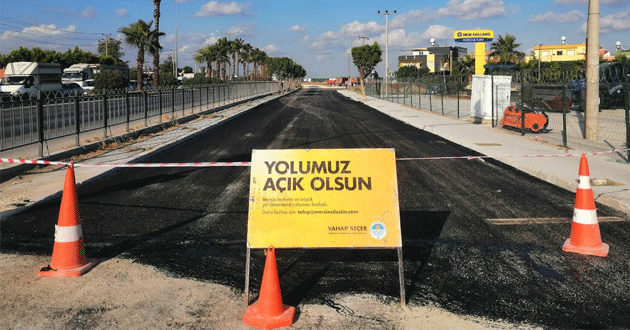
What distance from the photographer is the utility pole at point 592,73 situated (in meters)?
17.4

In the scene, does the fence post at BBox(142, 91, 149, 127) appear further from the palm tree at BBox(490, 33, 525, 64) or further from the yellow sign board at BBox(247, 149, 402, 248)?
the palm tree at BBox(490, 33, 525, 64)

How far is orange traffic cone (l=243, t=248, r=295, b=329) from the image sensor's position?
4594 mm

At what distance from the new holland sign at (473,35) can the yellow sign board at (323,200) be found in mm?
67416

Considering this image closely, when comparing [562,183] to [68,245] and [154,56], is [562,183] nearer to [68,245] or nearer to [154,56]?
[68,245]

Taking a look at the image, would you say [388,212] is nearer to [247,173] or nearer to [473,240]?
[473,240]

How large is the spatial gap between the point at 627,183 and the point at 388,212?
7.26 metres

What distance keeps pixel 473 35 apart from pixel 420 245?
67542 millimetres

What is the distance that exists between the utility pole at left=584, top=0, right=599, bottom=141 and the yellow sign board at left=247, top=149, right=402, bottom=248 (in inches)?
574

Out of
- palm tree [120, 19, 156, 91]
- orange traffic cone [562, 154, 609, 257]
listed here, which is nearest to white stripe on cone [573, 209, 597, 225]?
orange traffic cone [562, 154, 609, 257]

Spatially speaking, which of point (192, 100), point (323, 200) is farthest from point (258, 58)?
point (323, 200)

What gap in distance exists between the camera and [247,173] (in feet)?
39.7

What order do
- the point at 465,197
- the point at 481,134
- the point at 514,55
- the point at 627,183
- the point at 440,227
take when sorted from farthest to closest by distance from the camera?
the point at 514,55 → the point at 481,134 → the point at 627,183 → the point at 465,197 → the point at 440,227

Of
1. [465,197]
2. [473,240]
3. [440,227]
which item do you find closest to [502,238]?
[473,240]

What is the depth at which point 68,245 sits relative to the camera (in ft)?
19.1
